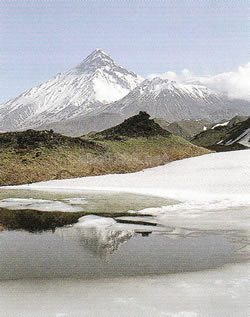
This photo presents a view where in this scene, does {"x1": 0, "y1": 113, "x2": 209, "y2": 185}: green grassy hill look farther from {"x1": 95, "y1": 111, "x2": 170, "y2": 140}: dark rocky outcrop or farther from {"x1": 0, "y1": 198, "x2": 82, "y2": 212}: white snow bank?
{"x1": 0, "y1": 198, "x2": 82, "y2": 212}: white snow bank

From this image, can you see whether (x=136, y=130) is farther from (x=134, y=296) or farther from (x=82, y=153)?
(x=134, y=296)

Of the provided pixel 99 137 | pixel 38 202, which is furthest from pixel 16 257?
pixel 99 137

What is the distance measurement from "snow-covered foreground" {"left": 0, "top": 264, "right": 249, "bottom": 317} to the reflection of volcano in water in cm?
264

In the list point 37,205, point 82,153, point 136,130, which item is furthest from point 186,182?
point 136,130

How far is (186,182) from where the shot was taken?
32.4 metres

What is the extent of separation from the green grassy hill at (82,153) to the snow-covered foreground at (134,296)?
23897 mm

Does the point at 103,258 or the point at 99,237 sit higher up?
the point at 99,237

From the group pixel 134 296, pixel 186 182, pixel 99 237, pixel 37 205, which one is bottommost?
pixel 134 296

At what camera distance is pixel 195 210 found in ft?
65.5

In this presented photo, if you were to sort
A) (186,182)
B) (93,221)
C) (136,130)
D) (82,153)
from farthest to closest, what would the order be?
1. (136,130)
2. (82,153)
3. (186,182)
4. (93,221)

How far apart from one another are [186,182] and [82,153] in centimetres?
973

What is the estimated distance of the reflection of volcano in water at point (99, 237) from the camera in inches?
501

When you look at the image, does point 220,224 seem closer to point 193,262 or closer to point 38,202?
point 193,262

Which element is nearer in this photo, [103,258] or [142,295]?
[142,295]
